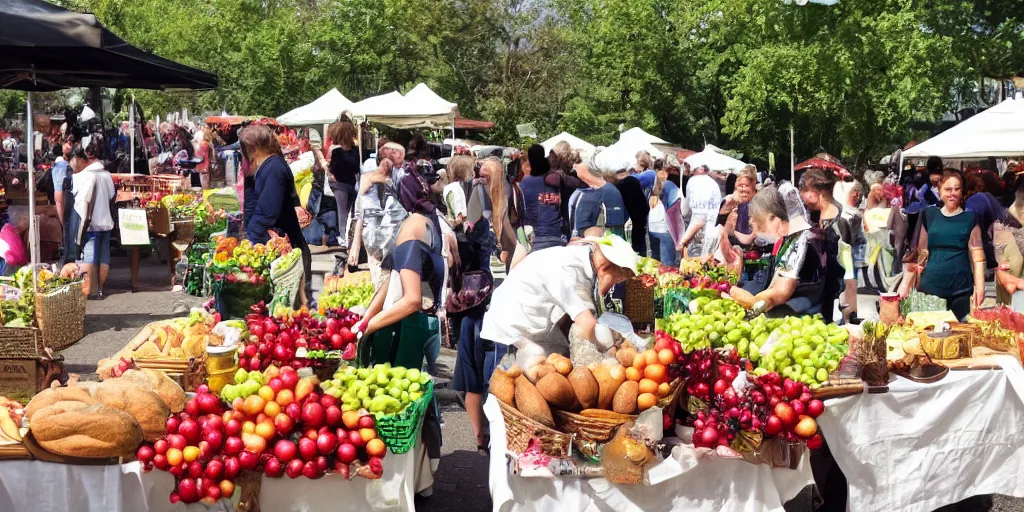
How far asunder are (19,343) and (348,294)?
2433mm

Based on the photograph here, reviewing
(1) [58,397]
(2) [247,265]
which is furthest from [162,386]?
(2) [247,265]

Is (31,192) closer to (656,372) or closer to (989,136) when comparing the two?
(656,372)

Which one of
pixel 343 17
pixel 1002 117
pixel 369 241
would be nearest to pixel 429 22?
pixel 343 17

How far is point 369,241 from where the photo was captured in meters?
8.84

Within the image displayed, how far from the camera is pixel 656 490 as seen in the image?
440 cm

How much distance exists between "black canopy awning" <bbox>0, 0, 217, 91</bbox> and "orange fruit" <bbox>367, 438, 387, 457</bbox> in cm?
451

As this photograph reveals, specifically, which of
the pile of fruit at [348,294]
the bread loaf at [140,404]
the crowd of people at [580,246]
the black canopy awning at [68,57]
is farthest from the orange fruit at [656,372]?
the black canopy awning at [68,57]

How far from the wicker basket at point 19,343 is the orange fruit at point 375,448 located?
240cm

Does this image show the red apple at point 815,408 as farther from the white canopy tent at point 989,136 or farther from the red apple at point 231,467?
the white canopy tent at point 989,136

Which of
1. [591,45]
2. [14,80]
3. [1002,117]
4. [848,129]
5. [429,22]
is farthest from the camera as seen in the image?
[429,22]

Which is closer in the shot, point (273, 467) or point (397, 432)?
point (273, 467)

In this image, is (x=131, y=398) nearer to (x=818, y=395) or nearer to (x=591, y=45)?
(x=818, y=395)

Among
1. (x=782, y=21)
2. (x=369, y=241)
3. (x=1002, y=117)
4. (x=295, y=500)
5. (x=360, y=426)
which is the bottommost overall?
(x=295, y=500)

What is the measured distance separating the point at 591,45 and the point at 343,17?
8.96m
